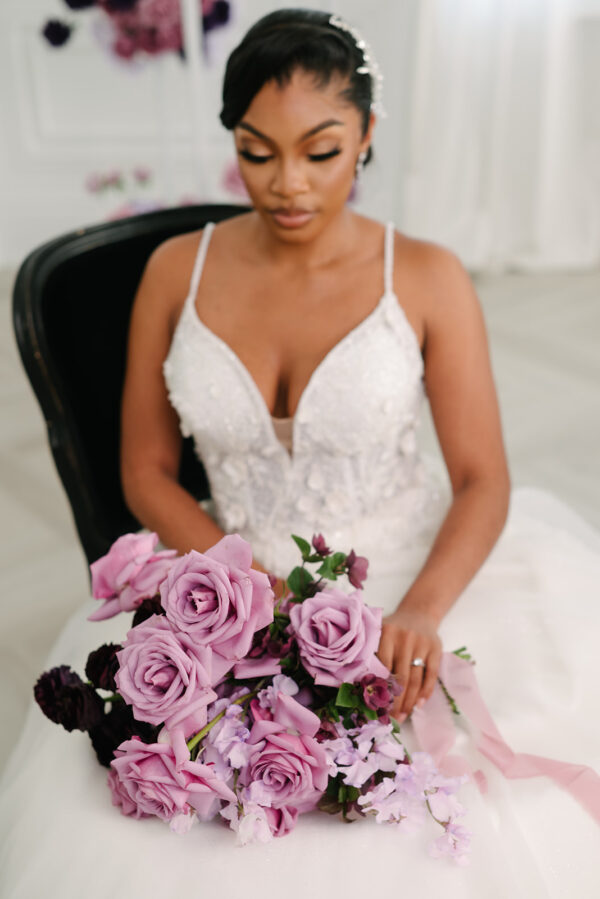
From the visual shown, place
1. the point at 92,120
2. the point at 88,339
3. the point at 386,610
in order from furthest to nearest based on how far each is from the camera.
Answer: the point at 92,120
the point at 88,339
the point at 386,610

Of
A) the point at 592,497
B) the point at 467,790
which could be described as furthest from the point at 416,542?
the point at 592,497

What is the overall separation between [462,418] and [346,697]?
0.66 metres

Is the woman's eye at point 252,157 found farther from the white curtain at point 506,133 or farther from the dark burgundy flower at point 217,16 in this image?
the white curtain at point 506,133

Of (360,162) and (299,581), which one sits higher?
(360,162)

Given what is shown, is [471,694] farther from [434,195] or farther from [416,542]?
[434,195]

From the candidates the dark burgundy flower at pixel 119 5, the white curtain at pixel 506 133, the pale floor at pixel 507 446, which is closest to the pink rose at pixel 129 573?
the pale floor at pixel 507 446

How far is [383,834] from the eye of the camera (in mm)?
984

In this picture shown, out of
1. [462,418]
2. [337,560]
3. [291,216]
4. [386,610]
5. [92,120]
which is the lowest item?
[386,610]

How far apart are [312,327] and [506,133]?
12.7ft

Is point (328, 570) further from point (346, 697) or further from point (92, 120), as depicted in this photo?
point (92, 120)

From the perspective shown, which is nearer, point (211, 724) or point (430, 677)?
point (211, 724)

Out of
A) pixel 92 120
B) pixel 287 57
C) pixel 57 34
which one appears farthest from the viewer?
pixel 92 120

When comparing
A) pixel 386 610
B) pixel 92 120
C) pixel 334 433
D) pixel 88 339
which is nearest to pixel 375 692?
pixel 386 610

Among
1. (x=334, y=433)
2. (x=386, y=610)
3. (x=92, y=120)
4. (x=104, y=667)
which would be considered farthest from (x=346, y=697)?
(x=92, y=120)
